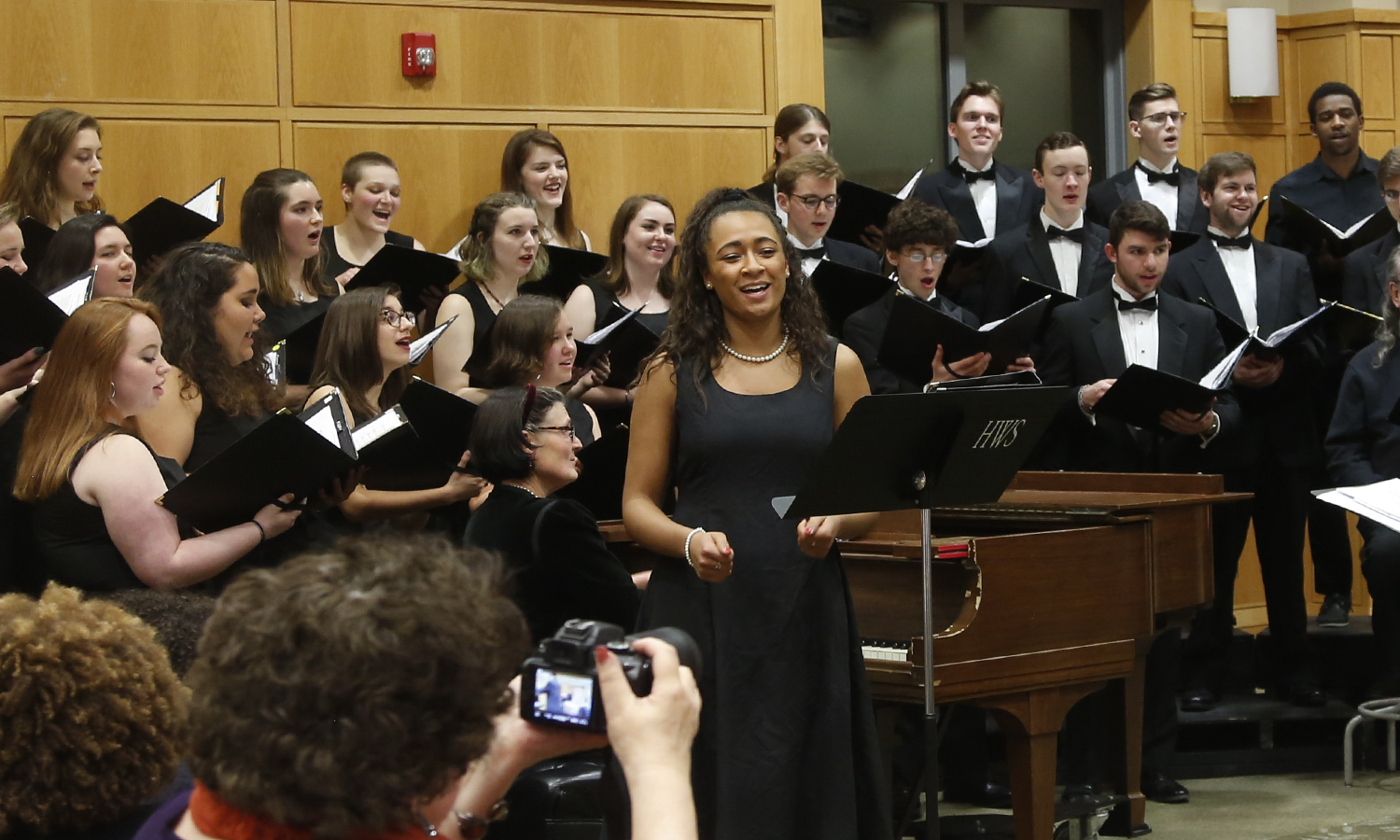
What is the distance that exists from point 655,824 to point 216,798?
1.04 ft

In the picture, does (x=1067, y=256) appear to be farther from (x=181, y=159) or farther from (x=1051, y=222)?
(x=181, y=159)

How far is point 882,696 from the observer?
3.15 metres

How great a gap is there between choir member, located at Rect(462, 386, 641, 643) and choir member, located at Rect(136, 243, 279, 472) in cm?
58

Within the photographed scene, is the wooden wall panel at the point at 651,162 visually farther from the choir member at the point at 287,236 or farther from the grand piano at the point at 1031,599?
the grand piano at the point at 1031,599

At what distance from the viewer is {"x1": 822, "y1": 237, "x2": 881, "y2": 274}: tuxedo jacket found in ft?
15.8

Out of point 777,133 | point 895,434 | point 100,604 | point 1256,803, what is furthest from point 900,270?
point 100,604

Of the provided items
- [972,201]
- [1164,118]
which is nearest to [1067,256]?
[972,201]

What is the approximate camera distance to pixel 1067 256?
5098mm

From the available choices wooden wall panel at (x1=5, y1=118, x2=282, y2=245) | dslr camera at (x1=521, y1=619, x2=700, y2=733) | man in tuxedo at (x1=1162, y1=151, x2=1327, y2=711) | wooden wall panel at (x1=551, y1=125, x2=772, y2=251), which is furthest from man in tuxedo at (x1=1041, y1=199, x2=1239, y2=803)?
dslr camera at (x1=521, y1=619, x2=700, y2=733)

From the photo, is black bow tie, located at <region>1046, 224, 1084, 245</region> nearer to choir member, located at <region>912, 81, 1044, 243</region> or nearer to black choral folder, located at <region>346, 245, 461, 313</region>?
choir member, located at <region>912, 81, 1044, 243</region>

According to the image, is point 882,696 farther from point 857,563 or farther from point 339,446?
point 339,446

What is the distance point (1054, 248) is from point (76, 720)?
4.27 metres

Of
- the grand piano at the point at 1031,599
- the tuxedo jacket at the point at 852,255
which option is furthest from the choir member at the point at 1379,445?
the tuxedo jacket at the point at 852,255

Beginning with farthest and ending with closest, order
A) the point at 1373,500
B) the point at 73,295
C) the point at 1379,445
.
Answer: the point at 1379,445 → the point at 1373,500 → the point at 73,295
